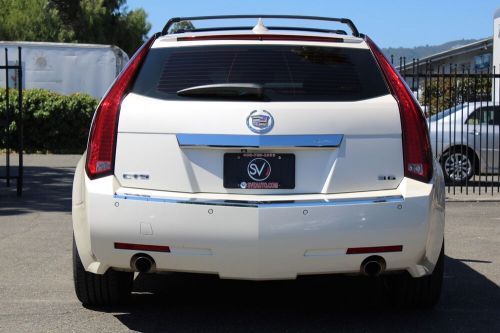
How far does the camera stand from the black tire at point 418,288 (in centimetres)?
513

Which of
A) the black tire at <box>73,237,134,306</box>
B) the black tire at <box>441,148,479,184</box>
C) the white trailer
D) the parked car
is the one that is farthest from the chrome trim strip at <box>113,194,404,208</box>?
the white trailer

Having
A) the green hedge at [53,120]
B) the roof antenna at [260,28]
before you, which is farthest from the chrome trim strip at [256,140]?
the green hedge at [53,120]

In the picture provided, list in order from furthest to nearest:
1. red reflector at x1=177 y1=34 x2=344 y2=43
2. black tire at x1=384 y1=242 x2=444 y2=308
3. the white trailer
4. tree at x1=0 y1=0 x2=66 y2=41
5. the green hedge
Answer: tree at x1=0 y1=0 x2=66 y2=41
the white trailer
the green hedge
black tire at x1=384 y1=242 x2=444 y2=308
red reflector at x1=177 y1=34 x2=344 y2=43

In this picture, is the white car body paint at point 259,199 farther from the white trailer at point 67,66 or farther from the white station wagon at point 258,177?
the white trailer at point 67,66

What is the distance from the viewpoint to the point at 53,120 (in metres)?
20.7

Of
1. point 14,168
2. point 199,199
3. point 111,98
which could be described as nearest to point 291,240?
point 199,199

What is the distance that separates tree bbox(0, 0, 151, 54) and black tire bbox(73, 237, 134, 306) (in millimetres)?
37338

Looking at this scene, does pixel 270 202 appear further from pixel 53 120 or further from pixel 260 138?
pixel 53 120

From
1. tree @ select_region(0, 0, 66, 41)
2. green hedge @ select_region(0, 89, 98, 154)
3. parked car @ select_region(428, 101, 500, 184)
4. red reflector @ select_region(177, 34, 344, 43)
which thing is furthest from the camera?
tree @ select_region(0, 0, 66, 41)

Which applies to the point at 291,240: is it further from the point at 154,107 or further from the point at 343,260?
the point at 154,107

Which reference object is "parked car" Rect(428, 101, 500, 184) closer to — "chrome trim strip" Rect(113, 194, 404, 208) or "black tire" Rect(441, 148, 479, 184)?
"black tire" Rect(441, 148, 479, 184)

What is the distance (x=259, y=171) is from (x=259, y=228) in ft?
1.06

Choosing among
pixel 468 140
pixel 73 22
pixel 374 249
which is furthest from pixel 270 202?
pixel 73 22

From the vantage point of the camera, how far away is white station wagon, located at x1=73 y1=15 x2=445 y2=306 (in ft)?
14.4
